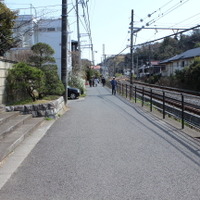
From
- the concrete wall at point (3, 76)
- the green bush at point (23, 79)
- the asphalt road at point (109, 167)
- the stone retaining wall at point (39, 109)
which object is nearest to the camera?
the asphalt road at point (109, 167)

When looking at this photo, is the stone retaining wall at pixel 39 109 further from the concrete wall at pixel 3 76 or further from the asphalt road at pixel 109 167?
the asphalt road at pixel 109 167

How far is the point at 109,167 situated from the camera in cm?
533

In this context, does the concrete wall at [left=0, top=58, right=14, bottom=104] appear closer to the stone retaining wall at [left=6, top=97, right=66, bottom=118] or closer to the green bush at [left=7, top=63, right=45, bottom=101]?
the green bush at [left=7, top=63, right=45, bottom=101]

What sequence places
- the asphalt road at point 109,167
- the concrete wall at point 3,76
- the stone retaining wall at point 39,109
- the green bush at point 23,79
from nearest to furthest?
the asphalt road at point 109,167, the stone retaining wall at point 39,109, the concrete wall at point 3,76, the green bush at point 23,79

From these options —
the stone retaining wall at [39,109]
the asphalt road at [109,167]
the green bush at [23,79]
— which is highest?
the green bush at [23,79]

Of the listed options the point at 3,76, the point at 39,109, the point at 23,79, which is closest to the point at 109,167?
the point at 39,109

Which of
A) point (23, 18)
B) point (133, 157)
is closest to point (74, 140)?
point (133, 157)

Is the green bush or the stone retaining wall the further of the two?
the green bush

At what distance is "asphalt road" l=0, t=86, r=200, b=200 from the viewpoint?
420 centimetres

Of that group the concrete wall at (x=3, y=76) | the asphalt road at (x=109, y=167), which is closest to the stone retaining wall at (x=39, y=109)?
the concrete wall at (x=3, y=76)

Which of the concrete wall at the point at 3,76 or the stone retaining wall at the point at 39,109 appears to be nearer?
the stone retaining wall at the point at 39,109

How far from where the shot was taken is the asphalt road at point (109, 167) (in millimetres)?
4203

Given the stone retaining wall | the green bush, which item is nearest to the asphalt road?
the stone retaining wall

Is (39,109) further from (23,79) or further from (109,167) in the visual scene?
(109,167)
